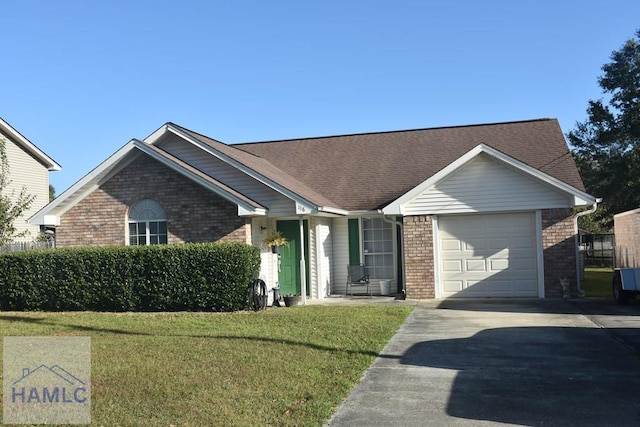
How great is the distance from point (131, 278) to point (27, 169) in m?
17.7

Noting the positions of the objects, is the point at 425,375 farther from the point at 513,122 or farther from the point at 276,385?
the point at 513,122

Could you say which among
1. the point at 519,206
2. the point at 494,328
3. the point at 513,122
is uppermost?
the point at 513,122

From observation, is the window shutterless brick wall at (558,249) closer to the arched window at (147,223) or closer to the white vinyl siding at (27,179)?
the arched window at (147,223)

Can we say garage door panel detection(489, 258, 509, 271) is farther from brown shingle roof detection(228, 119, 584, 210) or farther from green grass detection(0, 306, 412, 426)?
green grass detection(0, 306, 412, 426)

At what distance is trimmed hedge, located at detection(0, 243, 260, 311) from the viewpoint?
14.4 m

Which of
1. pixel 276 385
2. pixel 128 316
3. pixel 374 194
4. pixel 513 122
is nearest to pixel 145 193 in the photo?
pixel 128 316

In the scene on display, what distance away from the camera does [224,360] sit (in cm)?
861

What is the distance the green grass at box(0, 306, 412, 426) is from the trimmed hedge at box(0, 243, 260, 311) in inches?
24.8

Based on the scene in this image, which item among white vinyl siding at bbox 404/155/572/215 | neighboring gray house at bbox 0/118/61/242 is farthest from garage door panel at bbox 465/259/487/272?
neighboring gray house at bbox 0/118/61/242

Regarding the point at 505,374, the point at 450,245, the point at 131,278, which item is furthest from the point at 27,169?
the point at 505,374

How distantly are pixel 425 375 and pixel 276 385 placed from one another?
1.99 meters

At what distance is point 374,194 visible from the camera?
61.2ft

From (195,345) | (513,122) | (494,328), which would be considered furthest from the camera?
(513,122)

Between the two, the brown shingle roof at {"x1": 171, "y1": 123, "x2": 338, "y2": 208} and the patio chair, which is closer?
the brown shingle roof at {"x1": 171, "y1": 123, "x2": 338, "y2": 208}
